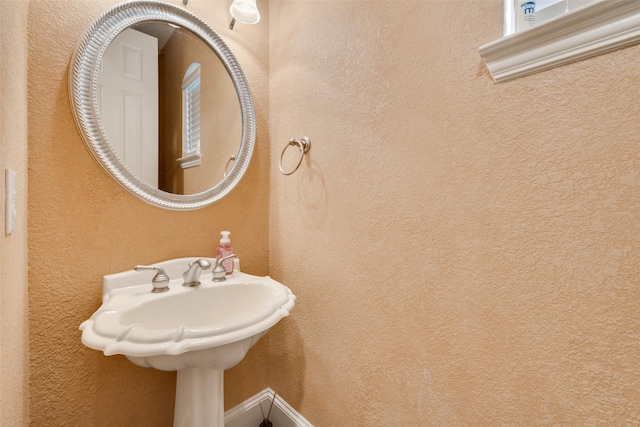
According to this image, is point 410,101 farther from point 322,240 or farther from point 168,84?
point 168,84

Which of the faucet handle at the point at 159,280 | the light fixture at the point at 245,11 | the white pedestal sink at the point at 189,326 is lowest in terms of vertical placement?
the white pedestal sink at the point at 189,326

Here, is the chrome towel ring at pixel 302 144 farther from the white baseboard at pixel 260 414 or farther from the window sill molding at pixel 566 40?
the white baseboard at pixel 260 414

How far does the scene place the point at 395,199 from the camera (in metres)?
0.83

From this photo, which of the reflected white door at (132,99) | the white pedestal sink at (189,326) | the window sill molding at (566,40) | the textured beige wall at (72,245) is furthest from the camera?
the reflected white door at (132,99)

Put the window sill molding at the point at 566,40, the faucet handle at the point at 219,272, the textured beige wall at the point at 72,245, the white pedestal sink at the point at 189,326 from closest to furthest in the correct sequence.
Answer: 1. the window sill molding at the point at 566,40
2. the white pedestal sink at the point at 189,326
3. the textured beige wall at the point at 72,245
4. the faucet handle at the point at 219,272

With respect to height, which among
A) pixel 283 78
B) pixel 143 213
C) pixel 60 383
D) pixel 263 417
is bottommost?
pixel 263 417

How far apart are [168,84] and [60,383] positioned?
1035mm

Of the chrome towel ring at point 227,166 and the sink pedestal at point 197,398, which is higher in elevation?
the chrome towel ring at point 227,166

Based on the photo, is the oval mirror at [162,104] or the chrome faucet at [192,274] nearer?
the oval mirror at [162,104]

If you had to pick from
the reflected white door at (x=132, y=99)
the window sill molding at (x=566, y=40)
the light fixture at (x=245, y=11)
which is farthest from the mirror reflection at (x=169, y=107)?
the window sill molding at (x=566, y=40)

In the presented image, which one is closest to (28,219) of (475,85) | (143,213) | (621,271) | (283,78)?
(143,213)

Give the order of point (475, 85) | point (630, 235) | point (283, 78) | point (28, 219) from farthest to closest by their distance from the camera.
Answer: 1. point (283, 78)
2. point (28, 219)
3. point (475, 85)
4. point (630, 235)

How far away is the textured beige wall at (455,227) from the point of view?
525 millimetres

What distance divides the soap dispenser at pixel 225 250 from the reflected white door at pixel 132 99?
310 mm
